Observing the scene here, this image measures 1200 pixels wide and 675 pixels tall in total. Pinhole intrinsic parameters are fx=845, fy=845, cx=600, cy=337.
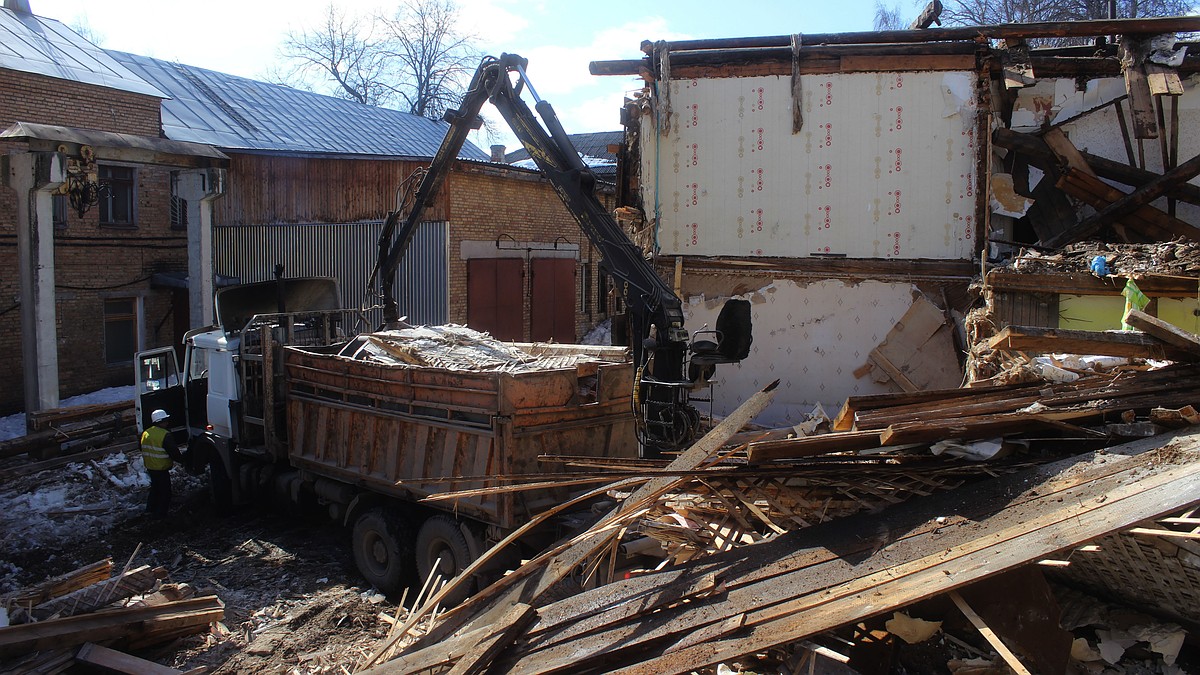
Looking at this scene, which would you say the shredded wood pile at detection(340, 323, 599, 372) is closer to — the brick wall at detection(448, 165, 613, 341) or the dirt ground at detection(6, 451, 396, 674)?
the dirt ground at detection(6, 451, 396, 674)

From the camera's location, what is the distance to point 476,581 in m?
7.58

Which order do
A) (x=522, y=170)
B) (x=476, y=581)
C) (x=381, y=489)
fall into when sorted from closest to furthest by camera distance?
(x=476, y=581) → (x=381, y=489) → (x=522, y=170)

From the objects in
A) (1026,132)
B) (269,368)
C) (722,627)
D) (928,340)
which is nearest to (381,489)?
(269,368)

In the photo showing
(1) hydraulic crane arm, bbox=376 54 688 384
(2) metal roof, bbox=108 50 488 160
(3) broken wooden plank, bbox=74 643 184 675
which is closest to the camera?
(3) broken wooden plank, bbox=74 643 184 675

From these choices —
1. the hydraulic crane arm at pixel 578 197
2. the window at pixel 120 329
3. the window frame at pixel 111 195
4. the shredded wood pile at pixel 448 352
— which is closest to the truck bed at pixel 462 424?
the shredded wood pile at pixel 448 352

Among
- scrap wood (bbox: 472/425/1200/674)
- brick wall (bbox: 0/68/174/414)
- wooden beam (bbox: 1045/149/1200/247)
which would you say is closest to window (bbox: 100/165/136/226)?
brick wall (bbox: 0/68/174/414)

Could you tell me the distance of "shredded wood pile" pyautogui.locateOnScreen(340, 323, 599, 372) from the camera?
8531 millimetres

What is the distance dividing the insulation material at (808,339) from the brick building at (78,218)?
10729mm

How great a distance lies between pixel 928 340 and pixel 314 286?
8.93 m

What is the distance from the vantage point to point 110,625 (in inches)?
264

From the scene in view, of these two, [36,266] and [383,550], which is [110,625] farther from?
[36,266]

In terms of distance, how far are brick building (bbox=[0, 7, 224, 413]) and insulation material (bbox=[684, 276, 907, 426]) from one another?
1073 centimetres

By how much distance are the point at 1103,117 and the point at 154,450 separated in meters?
13.4

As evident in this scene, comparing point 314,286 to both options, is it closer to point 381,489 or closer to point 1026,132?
point 381,489
